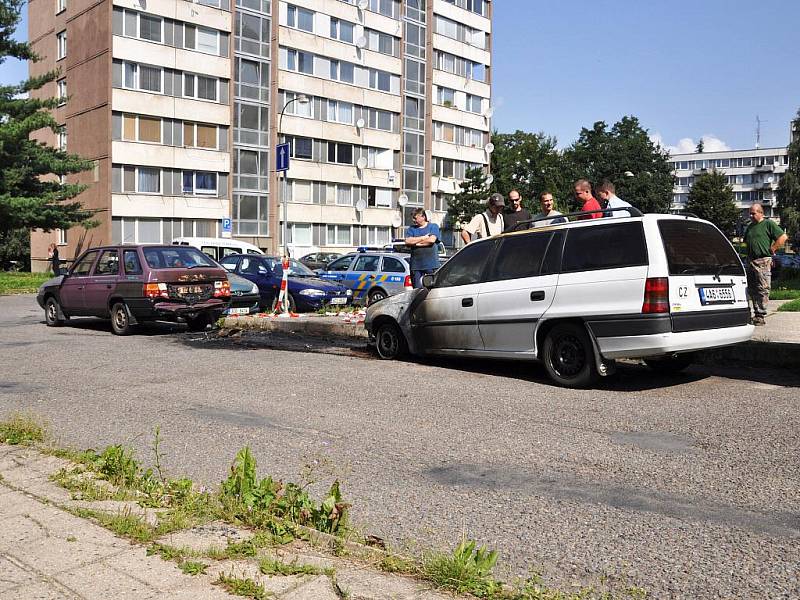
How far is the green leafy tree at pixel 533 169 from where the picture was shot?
254 ft

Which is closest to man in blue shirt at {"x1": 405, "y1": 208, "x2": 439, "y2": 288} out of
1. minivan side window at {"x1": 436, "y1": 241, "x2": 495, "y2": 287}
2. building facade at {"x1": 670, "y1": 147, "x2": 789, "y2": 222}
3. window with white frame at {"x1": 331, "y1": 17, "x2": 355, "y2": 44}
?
minivan side window at {"x1": 436, "y1": 241, "x2": 495, "y2": 287}

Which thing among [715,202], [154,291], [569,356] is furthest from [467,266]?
[715,202]

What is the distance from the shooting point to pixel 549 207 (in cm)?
1167

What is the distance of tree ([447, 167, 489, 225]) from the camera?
61000mm

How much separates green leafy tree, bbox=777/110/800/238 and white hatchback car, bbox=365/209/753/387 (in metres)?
66.8

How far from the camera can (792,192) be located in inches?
2766

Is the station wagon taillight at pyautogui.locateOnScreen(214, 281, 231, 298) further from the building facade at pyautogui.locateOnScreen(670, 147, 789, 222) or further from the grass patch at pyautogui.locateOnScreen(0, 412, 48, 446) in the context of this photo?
the building facade at pyautogui.locateOnScreen(670, 147, 789, 222)

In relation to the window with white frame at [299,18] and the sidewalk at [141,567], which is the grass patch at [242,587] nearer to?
the sidewalk at [141,567]

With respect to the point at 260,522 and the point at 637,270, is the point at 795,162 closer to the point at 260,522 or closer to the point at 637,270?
the point at 637,270

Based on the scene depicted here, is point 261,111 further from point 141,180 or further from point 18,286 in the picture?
point 18,286

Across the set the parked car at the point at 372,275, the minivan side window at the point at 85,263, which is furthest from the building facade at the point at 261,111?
the minivan side window at the point at 85,263

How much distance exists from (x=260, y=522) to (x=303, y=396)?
4.16 metres

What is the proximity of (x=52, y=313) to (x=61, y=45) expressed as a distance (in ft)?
127

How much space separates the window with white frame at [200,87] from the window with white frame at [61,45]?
807cm
